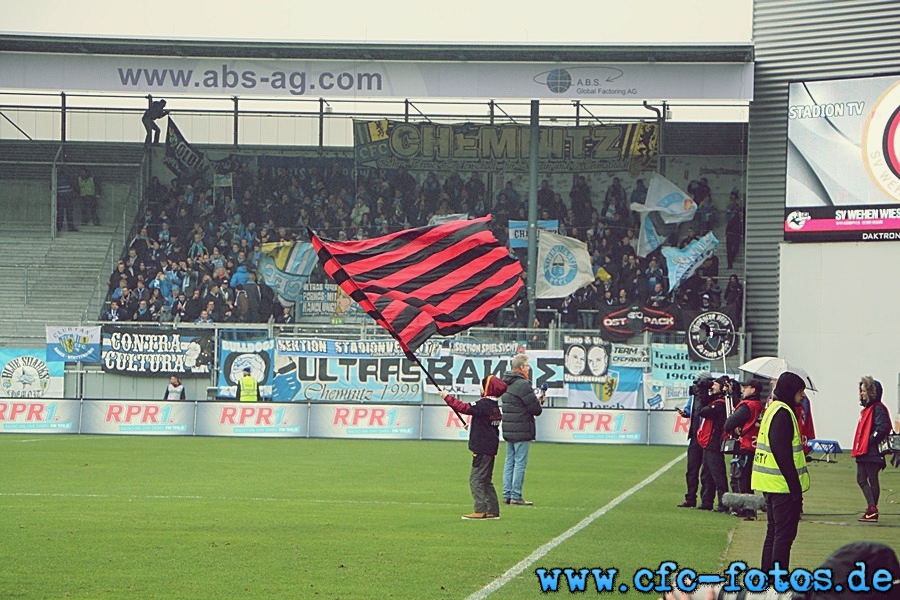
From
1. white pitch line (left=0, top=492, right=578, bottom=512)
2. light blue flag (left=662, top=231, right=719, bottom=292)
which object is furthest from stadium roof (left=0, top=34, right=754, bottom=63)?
white pitch line (left=0, top=492, right=578, bottom=512)

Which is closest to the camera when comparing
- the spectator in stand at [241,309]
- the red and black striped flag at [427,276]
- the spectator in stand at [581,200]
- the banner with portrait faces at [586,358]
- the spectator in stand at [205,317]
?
the red and black striped flag at [427,276]

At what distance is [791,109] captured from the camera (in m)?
38.2

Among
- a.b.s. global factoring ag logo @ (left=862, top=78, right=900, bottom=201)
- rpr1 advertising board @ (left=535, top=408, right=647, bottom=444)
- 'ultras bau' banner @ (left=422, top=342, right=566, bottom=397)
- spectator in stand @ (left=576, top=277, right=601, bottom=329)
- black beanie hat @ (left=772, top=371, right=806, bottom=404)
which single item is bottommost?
rpr1 advertising board @ (left=535, top=408, right=647, bottom=444)

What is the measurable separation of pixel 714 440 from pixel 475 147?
29675 mm

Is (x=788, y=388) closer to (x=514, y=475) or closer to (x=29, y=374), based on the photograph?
(x=514, y=475)

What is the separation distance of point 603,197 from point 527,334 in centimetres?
1080

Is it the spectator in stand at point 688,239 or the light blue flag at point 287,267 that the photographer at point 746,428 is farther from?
the light blue flag at point 287,267

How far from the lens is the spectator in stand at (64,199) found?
48344 millimetres

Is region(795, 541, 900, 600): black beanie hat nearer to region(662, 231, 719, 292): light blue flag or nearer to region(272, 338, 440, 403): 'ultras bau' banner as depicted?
region(272, 338, 440, 403): 'ultras bau' banner

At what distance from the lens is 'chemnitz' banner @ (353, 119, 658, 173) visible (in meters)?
46.9

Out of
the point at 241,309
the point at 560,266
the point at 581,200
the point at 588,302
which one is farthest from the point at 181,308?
the point at 581,200

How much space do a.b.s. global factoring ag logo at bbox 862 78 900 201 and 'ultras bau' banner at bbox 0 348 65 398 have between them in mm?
23346

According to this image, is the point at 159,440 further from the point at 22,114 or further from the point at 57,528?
the point at 22,114

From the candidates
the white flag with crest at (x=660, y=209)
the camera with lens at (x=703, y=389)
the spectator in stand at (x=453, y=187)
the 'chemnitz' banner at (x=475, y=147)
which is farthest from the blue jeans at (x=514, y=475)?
the 'chemnitz' banner at (x=475, y=147)
